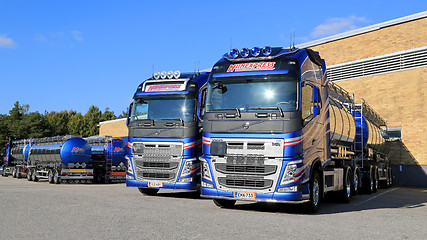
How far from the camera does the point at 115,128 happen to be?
5481cm

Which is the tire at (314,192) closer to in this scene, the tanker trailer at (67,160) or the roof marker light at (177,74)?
the roof marker light at (177,74)

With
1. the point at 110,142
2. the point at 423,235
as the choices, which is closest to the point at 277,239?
the point at 423,235

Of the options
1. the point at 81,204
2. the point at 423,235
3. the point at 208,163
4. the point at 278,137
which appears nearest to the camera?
the point at 423,235

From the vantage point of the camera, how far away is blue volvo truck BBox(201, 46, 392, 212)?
388 inches

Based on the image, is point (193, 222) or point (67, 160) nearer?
point (193, 222)

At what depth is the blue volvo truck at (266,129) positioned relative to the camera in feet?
32.3

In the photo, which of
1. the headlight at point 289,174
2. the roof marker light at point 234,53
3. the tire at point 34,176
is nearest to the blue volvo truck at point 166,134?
the roof marker light at point 234,53

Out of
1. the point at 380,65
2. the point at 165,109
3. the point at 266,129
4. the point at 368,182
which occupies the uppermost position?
the point at 380,65

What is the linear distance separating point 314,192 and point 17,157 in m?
29.9

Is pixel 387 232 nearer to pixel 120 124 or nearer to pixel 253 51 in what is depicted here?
pixel 253 51

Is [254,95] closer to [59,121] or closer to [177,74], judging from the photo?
[177,74]

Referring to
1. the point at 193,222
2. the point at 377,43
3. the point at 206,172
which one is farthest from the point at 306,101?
the point at 377,43

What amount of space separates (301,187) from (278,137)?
1.31 metres

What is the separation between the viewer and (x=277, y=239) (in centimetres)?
688
